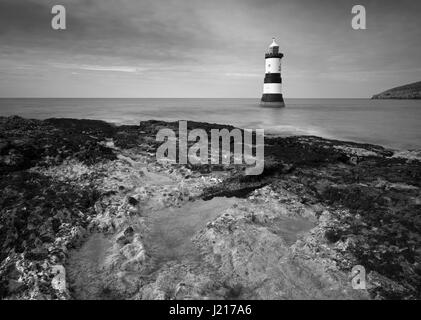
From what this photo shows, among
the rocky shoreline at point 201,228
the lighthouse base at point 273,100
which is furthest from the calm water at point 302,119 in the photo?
the rocky shoreline at point 201,228

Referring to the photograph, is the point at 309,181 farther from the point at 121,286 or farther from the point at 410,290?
the point at 121,286

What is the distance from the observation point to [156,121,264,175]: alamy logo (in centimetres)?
1209

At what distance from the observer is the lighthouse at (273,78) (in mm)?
43781

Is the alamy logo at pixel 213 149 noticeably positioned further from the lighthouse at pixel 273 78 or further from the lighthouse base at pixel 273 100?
the lighthouse base at pixel 273 100

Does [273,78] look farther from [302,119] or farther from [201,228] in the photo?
[201,228]

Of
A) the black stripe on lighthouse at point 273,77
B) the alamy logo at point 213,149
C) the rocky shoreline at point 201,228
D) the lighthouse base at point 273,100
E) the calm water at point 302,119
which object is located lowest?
the rocky shoreline at point 201,228

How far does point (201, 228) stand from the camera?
7.32m

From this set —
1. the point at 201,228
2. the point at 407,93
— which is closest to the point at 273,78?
the point at 201,228

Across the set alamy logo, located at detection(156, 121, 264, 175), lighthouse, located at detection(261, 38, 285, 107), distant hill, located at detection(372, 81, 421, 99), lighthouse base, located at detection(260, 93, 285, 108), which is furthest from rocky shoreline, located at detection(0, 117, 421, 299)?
distant hill, located at detection(372, 81, 421, 99)

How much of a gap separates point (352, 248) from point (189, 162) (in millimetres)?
7033

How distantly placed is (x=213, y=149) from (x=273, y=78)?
1392 inches

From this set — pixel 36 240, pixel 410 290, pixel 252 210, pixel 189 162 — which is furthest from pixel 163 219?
pixel 410 290

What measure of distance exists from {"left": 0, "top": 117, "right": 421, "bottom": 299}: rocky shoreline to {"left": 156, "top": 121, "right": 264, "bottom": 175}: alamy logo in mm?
629

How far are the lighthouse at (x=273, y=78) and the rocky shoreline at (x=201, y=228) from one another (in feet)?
115
